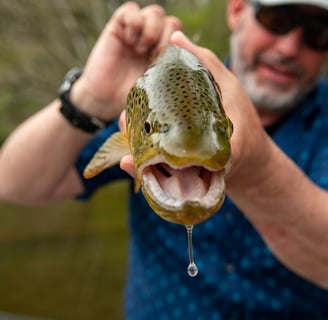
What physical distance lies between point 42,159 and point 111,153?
1.09m

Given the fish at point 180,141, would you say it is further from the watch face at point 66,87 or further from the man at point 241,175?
the watch face at point 66,87

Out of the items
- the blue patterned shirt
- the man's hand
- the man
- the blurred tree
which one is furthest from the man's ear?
the blurred tree

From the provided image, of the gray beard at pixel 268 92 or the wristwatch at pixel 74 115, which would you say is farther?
the gray beard at pixel 268 92

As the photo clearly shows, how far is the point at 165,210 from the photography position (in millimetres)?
960

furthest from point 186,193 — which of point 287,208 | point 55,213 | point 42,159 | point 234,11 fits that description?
point 55,213

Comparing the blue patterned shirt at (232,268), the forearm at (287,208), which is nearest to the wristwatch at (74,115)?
the blue patterned shirt at (232,268)

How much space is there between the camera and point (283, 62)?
8.07ft

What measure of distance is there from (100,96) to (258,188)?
69cm

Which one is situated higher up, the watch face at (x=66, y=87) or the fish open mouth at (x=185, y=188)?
the fish open mouth at (x=185, y=188)

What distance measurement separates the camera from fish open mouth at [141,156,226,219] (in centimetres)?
95

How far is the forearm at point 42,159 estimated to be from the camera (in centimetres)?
222

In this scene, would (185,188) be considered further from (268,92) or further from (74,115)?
(268,92)

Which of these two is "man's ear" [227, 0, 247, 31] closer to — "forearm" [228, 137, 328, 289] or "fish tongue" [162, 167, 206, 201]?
"forearm" [228, 137, 328, 289]

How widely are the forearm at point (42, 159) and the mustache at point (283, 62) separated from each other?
2.66ft
